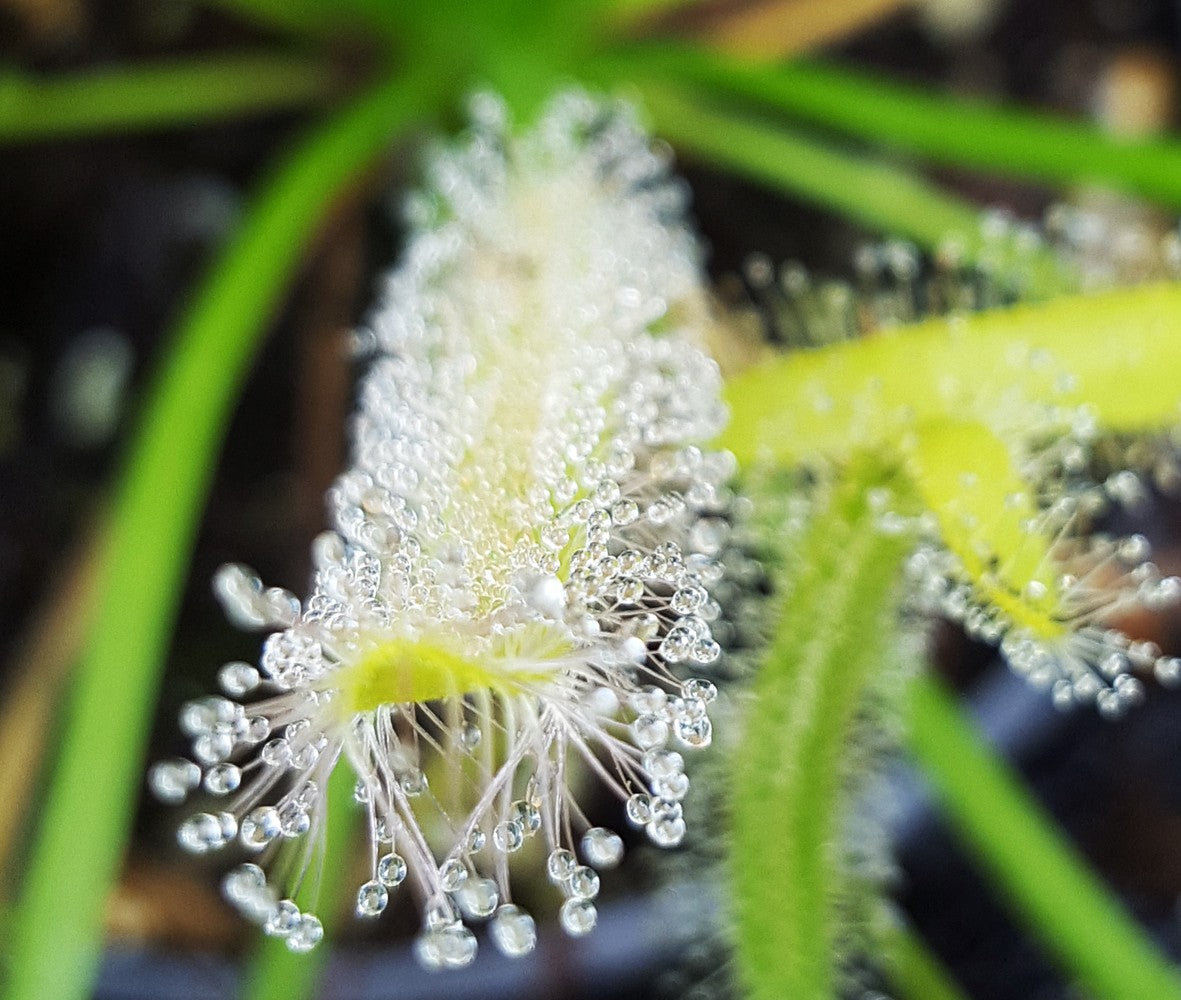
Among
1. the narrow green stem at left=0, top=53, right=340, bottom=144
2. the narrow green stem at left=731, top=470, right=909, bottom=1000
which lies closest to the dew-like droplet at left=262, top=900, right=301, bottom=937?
the narrow green stem at left=731, top=470, right=909, bottom=1000

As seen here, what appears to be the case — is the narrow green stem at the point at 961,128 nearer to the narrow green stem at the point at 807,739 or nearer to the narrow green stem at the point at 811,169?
the narrow green stem at the point at 811,169

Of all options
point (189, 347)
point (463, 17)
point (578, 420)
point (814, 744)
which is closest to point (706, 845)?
point (814, 744)

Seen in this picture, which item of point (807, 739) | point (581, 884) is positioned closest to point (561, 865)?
point (581, 884)

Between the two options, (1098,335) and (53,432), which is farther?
(53,432)

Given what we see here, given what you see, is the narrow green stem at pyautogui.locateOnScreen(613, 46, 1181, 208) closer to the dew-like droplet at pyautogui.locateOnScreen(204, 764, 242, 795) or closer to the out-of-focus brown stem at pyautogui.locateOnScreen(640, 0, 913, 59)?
the out-of-focus brown stem at pyautogui.locateOnScreen(640, 0, 913, 59)

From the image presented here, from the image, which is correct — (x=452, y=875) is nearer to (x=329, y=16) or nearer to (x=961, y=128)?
(x=961, y=128)

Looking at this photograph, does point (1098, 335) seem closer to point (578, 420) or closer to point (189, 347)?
point (578, 420)
